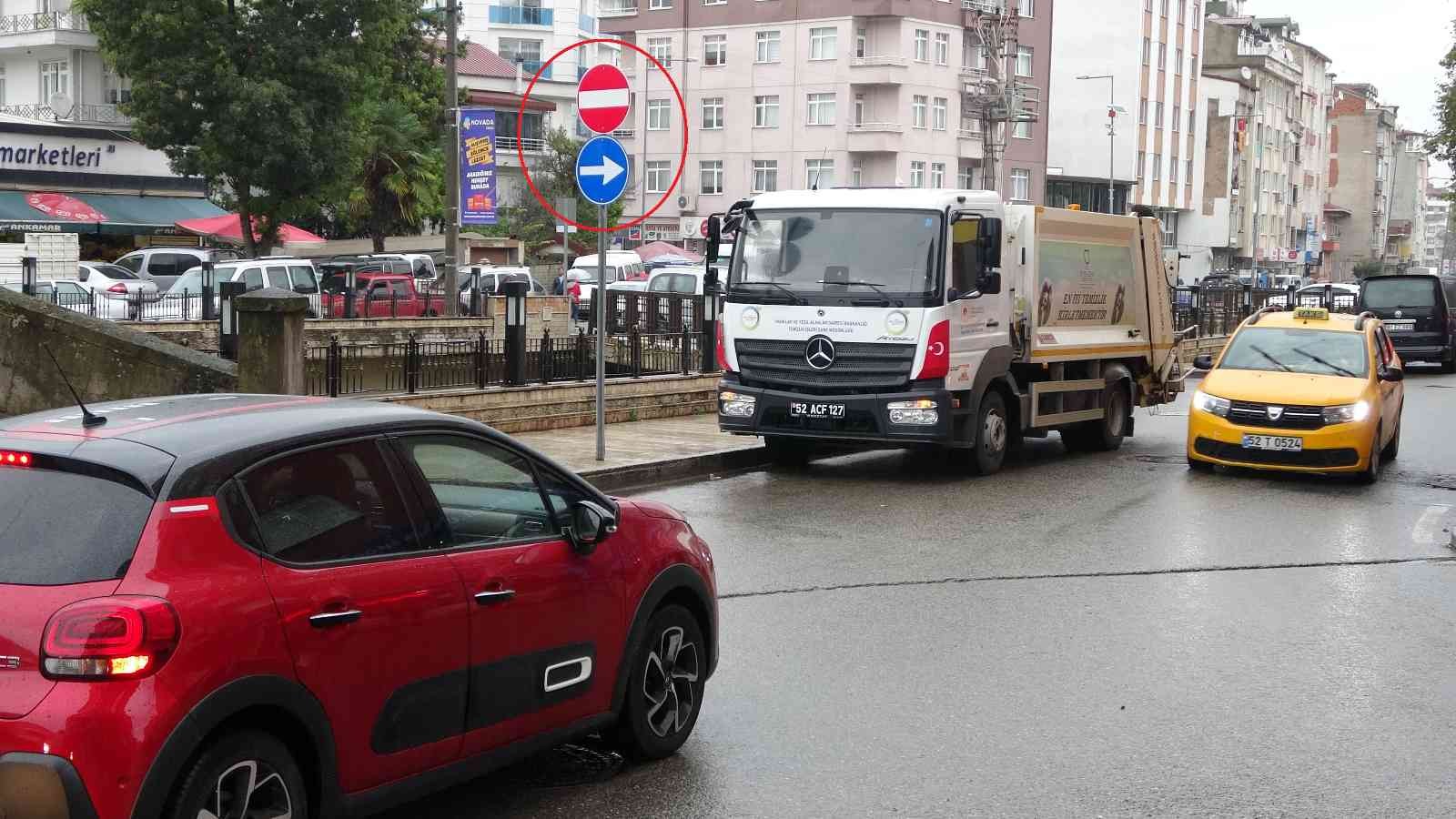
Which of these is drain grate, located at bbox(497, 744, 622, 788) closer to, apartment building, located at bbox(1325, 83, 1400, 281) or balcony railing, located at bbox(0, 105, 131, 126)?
balcony railing, located at bbox(0, 105, 131, 126)

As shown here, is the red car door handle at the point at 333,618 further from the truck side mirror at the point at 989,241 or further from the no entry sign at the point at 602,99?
the truck side mirror at the point at 989,241

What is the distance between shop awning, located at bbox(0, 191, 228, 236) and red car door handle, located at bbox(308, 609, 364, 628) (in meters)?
40.8

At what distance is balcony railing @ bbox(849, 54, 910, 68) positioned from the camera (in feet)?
225

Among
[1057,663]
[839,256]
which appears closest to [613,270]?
[839,256]

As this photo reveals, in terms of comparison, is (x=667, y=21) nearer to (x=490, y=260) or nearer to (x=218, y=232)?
(x=490, y=260)

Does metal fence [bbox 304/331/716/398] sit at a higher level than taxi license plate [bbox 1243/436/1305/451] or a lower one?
higher

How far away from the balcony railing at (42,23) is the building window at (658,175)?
30845mm

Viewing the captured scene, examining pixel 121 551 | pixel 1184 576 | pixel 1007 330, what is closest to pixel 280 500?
pixel 121 551

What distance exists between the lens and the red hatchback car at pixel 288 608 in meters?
4.11

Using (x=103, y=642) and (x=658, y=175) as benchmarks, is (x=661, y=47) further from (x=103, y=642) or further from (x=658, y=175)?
(x=103, y=642)

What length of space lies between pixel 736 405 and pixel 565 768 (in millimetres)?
9721

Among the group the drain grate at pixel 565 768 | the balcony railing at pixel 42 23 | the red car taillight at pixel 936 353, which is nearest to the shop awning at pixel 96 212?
the balcony railing at pixel 42 23

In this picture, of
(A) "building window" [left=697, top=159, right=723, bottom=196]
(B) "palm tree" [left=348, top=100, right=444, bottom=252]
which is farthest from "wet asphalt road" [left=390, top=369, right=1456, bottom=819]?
(A) "building window" [left=697, top=159, right=723, bottom=196]

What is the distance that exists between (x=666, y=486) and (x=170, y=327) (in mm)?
10042
